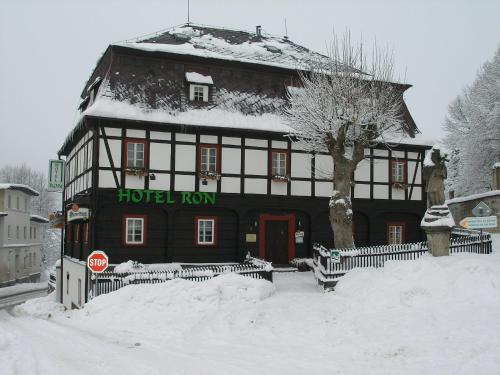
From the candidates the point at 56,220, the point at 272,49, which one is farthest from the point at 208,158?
the point at 56,220

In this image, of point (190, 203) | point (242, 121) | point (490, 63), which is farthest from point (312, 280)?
point (490, 63)

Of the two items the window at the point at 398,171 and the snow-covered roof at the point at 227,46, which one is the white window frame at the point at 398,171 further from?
the snow-covered roof at the point at 227,46

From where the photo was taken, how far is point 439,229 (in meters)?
17.2

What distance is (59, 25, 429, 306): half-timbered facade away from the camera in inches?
878

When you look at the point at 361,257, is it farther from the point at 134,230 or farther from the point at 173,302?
the point at 134,230

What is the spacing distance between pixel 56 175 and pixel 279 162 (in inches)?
476

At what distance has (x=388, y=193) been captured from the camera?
2700 cm

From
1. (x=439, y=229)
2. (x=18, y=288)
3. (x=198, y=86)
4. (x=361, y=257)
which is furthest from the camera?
(x=18, y=288)

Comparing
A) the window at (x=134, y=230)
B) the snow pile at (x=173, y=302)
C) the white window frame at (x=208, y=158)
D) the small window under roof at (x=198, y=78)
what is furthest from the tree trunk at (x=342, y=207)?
the window at (x=134, y=230)

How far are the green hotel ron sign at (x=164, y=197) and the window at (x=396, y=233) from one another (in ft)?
31.3

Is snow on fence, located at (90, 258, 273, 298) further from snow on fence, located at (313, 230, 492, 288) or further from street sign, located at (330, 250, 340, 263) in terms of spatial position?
street sign, located at (330, 250, 340, 263)

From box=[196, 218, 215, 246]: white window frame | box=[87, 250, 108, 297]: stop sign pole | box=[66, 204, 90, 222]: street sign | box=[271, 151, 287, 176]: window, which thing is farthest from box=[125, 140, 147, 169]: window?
box=[271, 151, 287, 176]: window

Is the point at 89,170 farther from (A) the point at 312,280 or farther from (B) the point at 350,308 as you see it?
(B) the point at 350,308

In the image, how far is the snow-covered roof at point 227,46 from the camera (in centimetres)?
2470
